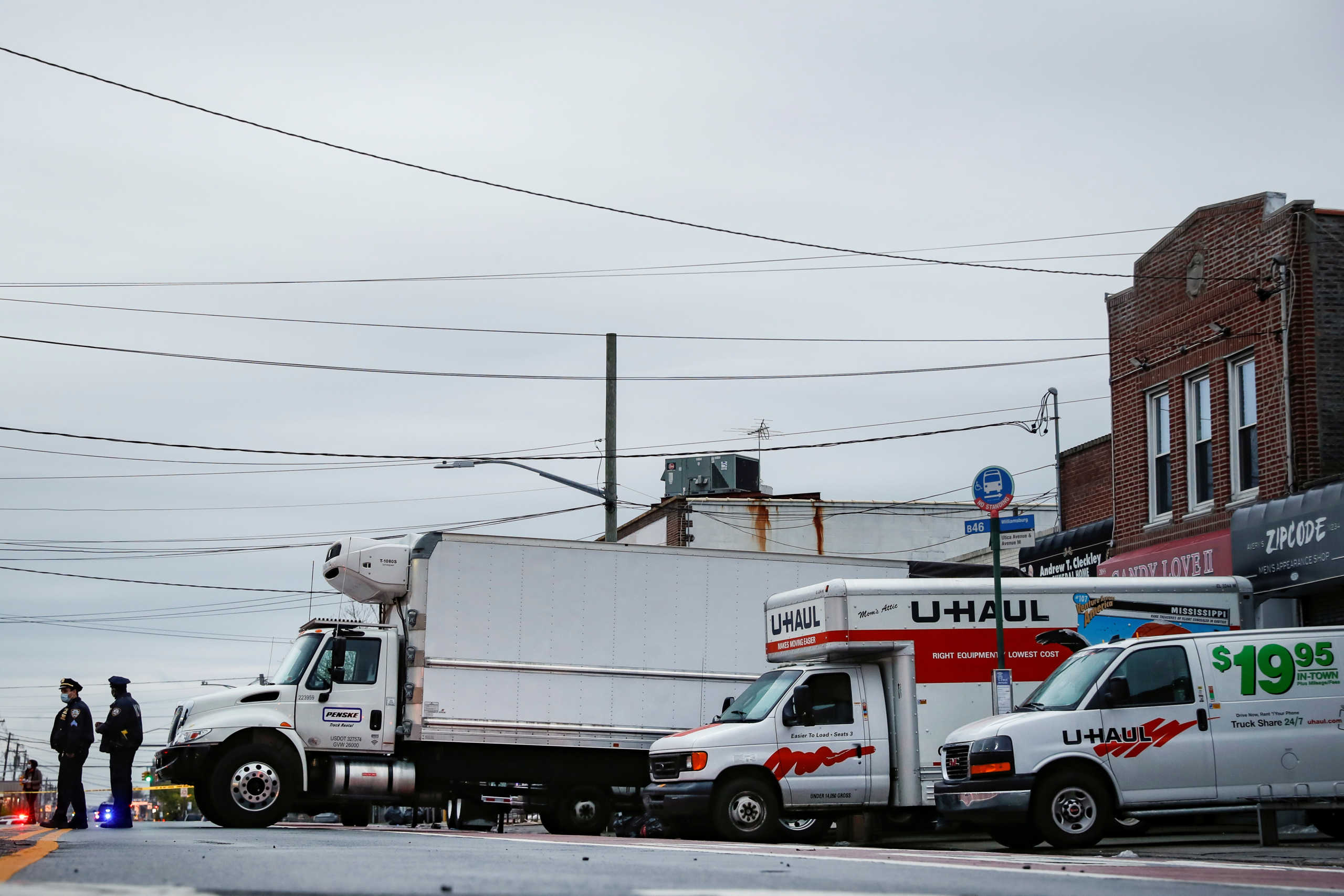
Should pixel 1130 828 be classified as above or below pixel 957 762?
below

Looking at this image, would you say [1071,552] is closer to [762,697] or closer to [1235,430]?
[1235,430]

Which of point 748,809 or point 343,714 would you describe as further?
point 343,714

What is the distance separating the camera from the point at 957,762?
14.4 metres

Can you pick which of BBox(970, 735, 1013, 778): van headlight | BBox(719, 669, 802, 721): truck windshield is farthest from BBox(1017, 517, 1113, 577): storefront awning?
BBox(970, 735, 1013, 778): van headlight

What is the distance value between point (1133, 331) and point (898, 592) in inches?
304

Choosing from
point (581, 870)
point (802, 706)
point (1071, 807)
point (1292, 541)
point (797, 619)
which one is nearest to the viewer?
point (581, 870)

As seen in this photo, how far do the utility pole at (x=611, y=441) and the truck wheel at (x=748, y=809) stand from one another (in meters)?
9.81

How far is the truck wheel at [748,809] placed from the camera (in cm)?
1638

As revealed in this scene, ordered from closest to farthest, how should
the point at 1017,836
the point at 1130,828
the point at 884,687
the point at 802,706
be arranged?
the point at 1017,836
the point at 1130,828
the point at 802,706
the point at 884,687

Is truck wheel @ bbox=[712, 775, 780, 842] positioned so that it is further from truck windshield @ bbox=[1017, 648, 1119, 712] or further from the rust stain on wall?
the rust stain on wall

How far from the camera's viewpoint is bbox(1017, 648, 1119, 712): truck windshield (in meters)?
14.2

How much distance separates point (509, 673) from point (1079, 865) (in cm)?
981

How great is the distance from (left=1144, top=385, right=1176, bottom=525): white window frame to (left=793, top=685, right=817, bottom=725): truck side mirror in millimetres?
7228

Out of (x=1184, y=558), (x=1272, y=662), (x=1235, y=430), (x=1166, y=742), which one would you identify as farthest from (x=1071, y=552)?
(x=1166, y=742)
